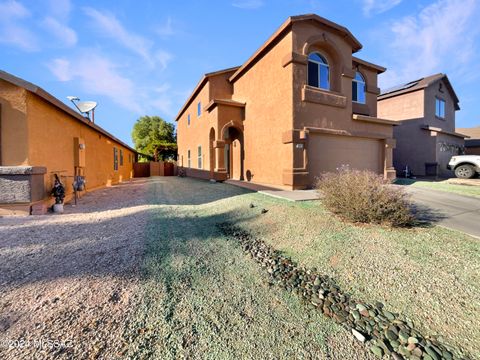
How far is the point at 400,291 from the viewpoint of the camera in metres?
2.92

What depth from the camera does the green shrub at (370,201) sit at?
4871 mm

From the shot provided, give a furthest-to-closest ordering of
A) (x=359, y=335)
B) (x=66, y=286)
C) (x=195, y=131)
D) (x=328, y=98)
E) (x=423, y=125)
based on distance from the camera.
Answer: (x=195, y=131), (x=423, y=125), (x=328, y=98), (x=66, y=286), (x=359, y=335)

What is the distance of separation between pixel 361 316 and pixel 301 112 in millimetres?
8615

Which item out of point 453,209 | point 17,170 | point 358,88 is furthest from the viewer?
point 358,88

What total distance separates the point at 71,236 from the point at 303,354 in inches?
186

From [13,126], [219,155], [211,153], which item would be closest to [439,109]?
[219,155]

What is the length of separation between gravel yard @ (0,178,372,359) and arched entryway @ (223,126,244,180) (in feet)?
33.8

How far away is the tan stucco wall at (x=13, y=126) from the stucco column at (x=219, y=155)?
8380 mm

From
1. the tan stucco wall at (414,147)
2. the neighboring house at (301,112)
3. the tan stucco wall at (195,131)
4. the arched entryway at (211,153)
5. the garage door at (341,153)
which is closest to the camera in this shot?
the neighboring house at (301,112)

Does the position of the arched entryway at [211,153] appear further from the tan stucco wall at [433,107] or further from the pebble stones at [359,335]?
the tan stucco wall at [433,107]

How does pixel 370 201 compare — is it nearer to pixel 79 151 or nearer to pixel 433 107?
pixel 79 151

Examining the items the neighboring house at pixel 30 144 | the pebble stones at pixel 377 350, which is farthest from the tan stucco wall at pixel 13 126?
the pebble stones at pixel 377 350

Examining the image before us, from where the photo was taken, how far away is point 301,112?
9734 millimetres

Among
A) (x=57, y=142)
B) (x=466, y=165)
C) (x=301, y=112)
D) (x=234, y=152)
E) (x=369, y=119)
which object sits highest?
(x=369, y=119)
